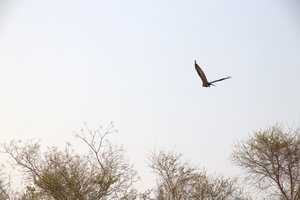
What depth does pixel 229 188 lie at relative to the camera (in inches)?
1212

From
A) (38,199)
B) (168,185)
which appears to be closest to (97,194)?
(38,199)

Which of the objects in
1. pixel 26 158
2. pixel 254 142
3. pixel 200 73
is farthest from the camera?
pixel 254 142

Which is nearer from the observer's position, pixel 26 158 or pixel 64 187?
pixel 64 187

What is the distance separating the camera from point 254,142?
31.0 metres

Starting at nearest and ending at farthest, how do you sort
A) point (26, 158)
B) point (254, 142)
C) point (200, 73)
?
point (200, 73) → point (26, 158) → point (254, 142)

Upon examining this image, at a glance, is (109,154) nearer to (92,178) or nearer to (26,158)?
(92,178)

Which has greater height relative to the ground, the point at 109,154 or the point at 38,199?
the point at 109,154

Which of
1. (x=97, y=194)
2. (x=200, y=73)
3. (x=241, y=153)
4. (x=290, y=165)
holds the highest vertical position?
(x=241, y=153)

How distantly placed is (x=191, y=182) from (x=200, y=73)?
21.8 metres

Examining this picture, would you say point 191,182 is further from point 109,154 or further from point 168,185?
point 109,154

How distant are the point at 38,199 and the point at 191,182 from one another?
1335 centimetres

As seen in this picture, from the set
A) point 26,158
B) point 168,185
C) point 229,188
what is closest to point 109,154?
point 26,158

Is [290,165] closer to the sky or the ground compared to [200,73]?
closer to the sky

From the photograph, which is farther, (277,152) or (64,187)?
(277,152)
